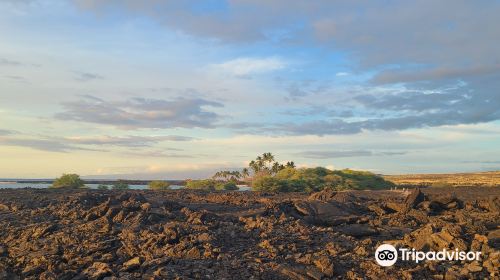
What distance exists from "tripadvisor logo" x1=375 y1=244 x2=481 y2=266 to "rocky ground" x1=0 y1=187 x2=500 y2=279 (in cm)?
21

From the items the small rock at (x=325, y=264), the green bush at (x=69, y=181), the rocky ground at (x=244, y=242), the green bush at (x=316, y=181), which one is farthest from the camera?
the green bush at (x=69, y=181)

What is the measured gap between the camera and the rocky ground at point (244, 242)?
898cm

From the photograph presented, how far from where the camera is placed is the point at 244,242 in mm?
11234

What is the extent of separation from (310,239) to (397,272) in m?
2.96

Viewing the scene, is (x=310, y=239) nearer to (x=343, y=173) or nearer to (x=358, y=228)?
(x=358, y=228)

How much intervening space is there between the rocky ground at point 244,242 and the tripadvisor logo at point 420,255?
209mm

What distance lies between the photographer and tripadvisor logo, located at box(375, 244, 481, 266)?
9648 millimetres

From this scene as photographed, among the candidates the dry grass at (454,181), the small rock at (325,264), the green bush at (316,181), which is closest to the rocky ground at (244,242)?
the small rock at (325,264)

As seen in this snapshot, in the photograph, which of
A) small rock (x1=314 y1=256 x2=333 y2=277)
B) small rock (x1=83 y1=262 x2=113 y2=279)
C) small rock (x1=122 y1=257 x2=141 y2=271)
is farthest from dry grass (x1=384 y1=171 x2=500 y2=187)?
small rock (x1=83 y1=262 x2=113 y2=279)

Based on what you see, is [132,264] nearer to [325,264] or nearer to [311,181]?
[325,264]

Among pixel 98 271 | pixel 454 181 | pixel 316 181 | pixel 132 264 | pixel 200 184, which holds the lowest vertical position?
pixel 454 181

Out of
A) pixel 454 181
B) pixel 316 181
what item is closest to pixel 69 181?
pixel 316 181

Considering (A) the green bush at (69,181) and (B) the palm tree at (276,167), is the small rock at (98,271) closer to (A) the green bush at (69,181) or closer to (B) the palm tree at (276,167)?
(A) the green bush at (69,181)

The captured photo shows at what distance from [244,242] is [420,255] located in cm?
423
